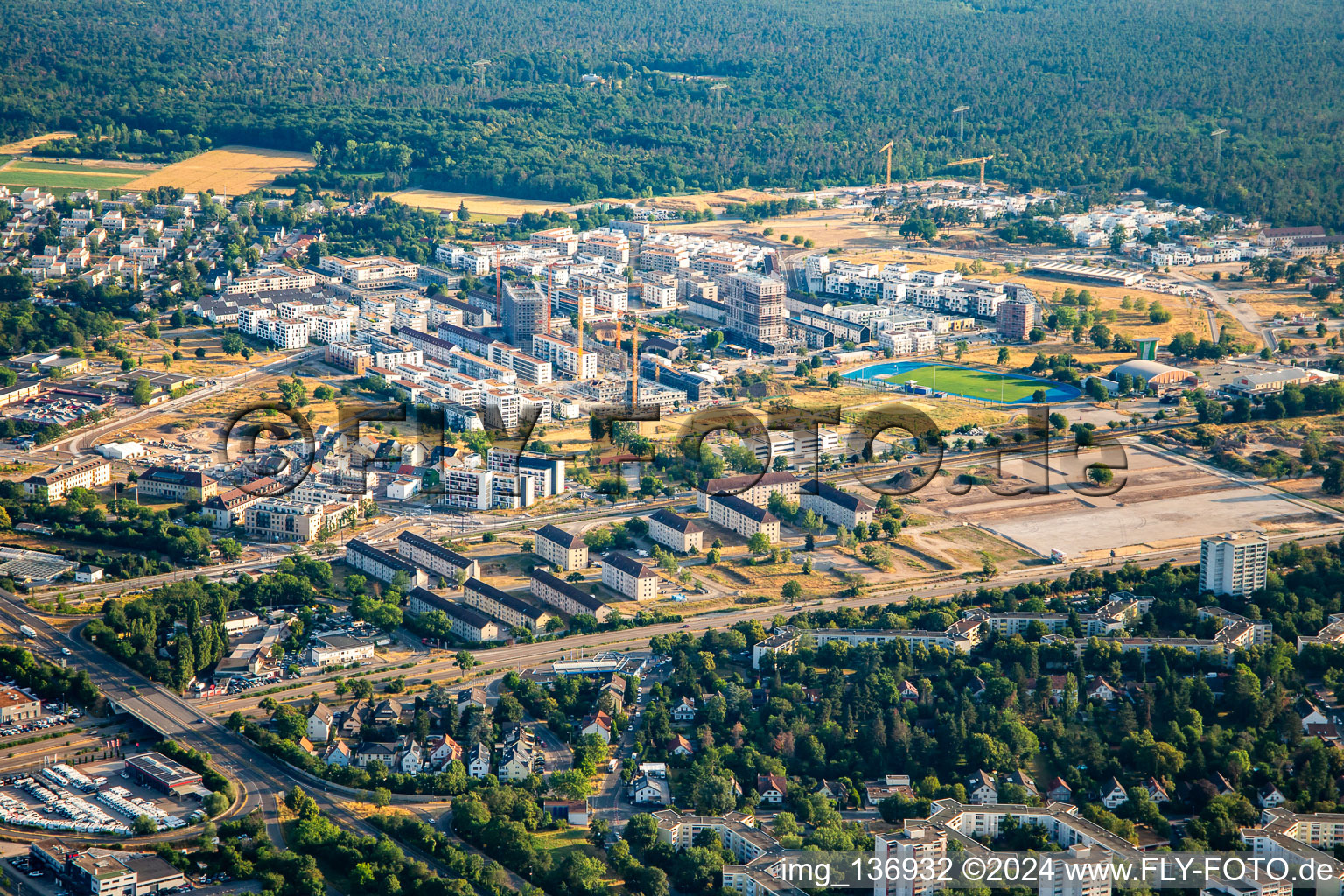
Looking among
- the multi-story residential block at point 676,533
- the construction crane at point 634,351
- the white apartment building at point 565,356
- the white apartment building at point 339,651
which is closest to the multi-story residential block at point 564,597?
the multi-story residential block at point 676,533

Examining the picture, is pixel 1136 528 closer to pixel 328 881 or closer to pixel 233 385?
pixel 328 881

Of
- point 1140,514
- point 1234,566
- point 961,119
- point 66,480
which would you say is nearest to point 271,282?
point 66,480

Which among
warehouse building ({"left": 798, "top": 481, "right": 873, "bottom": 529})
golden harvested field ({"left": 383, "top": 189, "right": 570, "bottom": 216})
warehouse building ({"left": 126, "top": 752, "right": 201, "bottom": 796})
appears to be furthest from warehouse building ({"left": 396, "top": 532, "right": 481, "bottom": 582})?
golden harvested field ({"left": 383, "top": 189, "right": 570, "bottom": 216})

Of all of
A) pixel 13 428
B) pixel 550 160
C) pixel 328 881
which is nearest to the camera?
pixel 328 881

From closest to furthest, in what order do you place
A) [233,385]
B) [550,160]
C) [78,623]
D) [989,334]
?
[78,623] < [233,385] < [989,334] < [550,160]

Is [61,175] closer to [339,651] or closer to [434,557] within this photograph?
[434,557]

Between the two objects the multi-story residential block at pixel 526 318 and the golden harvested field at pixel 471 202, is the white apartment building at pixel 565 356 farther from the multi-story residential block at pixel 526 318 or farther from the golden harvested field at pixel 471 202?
the golden harvested field at pixel 471 202

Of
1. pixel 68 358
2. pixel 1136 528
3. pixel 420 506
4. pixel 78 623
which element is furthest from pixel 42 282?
pixel 1136 528
